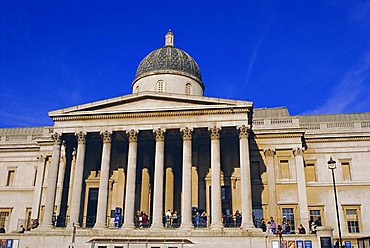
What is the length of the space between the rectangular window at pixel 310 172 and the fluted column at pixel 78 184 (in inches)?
838

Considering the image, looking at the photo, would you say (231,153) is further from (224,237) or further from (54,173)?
(54,173)

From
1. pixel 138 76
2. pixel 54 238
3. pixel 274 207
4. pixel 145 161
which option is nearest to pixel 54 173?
pixel 54 238

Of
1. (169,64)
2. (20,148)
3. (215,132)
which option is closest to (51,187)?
(215,132)

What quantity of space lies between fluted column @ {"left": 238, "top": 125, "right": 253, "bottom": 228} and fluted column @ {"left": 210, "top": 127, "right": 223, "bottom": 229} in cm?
172

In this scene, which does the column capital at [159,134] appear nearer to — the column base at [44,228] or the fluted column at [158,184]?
the fluted column at [158,184]

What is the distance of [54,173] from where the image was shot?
32.6 meters

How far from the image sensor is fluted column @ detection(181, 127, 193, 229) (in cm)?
2936

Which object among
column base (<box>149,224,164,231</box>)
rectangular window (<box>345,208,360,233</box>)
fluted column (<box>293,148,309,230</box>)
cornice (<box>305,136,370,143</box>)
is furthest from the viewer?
cornice (<box>305,136,370,143</box>)

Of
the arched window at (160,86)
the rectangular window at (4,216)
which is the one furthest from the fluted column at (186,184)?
the rectangular window at (4,216)

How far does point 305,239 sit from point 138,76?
23668 millimetres

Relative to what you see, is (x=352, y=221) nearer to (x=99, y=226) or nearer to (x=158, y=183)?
(x=158, y=183)

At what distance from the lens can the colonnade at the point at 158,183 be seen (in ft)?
96.8

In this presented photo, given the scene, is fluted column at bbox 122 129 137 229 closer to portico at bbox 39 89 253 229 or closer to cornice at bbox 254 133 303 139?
portico at bbox 39 89 253 229

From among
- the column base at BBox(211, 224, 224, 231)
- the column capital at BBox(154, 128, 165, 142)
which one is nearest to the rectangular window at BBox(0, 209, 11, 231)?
the column capital at BBox(154, 128, 165, 142)
